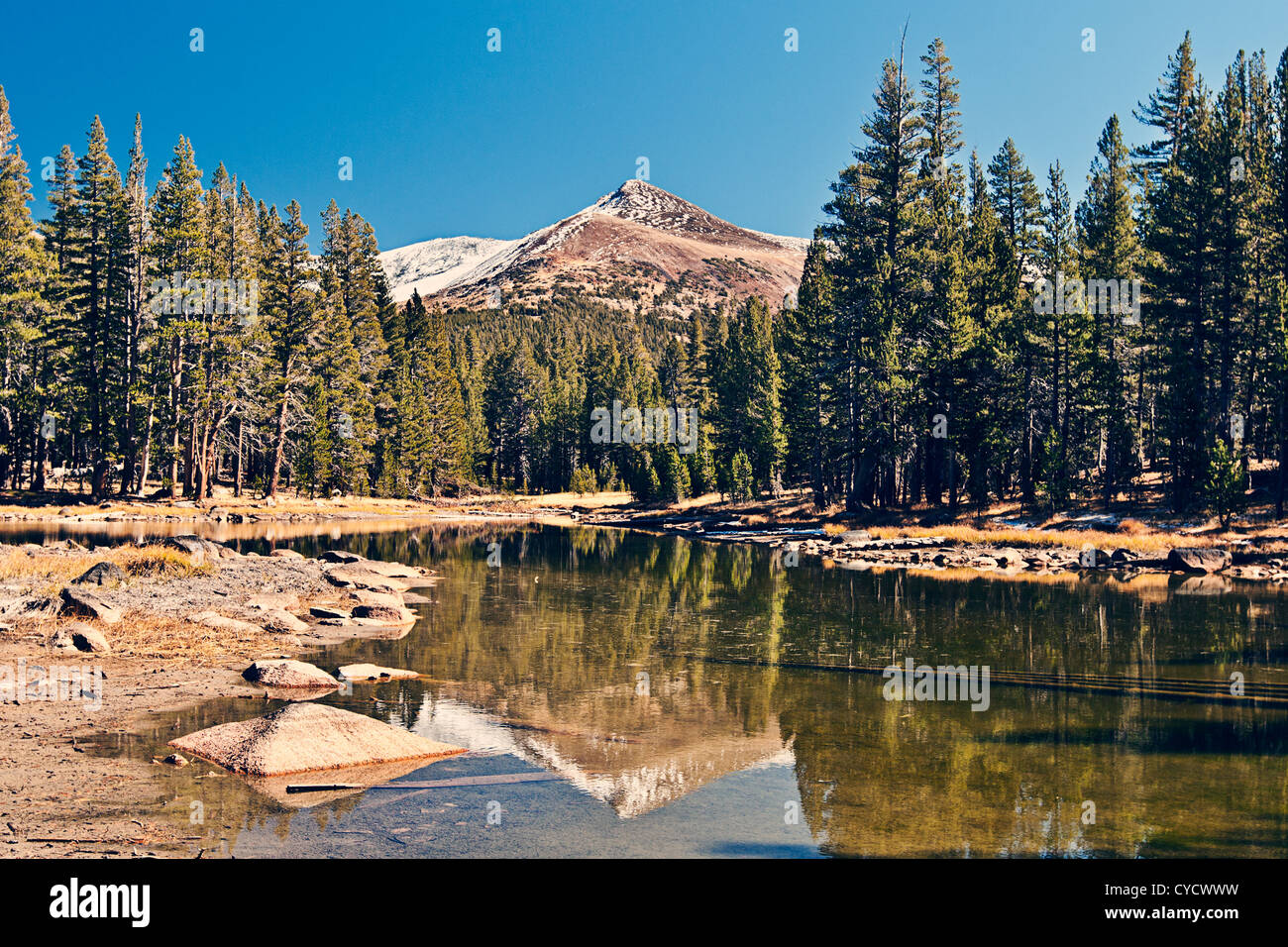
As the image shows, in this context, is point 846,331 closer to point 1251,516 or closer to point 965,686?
point 1251,516

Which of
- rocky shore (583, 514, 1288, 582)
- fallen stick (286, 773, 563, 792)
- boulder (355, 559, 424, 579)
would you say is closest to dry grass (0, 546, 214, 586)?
boulder (355, 559, 424, 579)

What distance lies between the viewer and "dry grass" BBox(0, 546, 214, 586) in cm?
2578

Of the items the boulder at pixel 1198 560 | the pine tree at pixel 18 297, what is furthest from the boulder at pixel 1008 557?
the pine tree at pixel 18 297

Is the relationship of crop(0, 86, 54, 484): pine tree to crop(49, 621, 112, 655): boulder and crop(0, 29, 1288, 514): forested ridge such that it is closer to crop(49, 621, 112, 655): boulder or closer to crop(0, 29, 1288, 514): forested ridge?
crop(0, 29, 1288, 514): forested ridge

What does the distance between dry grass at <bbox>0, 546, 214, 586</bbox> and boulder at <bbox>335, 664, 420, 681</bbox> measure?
40.1 feet

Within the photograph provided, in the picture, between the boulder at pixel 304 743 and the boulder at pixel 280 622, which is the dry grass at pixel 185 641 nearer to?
the boulder at pixel 280 622

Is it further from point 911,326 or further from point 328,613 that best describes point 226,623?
point 911,326

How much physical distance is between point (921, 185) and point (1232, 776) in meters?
49.9

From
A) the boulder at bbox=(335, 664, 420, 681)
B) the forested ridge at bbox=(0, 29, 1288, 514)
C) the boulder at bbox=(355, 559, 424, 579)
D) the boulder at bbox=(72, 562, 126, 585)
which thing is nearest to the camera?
the boulder at bbox=(335, 664, 420, 681)

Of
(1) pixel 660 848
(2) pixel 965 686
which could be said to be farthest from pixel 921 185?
(1) pixel 660 848

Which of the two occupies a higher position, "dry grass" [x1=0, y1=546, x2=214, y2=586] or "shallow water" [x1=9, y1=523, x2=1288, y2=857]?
"dry grass" [x1=0, y1=546, x2=214, y2=586]

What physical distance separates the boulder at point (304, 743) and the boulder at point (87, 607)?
31.0 feet

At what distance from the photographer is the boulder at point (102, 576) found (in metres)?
24.9

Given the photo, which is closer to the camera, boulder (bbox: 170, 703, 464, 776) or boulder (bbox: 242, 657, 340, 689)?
boulder (bbox: 170, 703, 464, 776)
